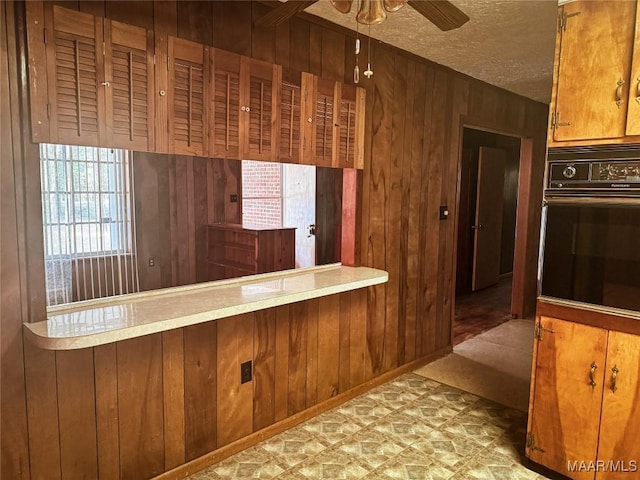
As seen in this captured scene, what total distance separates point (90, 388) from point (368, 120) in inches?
85.4

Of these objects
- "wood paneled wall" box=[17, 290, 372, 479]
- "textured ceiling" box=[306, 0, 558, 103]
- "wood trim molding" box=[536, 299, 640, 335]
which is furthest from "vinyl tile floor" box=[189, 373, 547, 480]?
"textured ceiling" box=[306, 0, 558, 103]

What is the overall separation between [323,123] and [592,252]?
1514 millimetres

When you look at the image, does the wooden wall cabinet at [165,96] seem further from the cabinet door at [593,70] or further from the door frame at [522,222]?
the door frame at [522,222]

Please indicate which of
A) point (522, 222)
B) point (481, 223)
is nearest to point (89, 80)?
point (522, 222)

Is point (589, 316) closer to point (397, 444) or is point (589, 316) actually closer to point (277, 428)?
point (397, 444)

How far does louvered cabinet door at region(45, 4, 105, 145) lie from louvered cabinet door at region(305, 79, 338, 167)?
113 centimetres

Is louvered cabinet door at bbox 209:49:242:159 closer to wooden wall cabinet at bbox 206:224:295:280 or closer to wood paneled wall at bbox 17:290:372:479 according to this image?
wood paneled wall at bbox 17:290:372:479

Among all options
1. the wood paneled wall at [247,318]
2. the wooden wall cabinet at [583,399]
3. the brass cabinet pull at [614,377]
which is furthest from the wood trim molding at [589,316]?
the wood paneled wall at [247,318]

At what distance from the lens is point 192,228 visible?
512 cm

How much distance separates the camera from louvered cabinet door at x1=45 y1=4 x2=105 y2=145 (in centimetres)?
160

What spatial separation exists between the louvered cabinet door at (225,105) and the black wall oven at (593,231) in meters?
1.53

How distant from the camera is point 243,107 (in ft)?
7.05

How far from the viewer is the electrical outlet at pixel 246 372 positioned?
238 cm

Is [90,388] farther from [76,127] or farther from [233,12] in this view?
[233,12]
